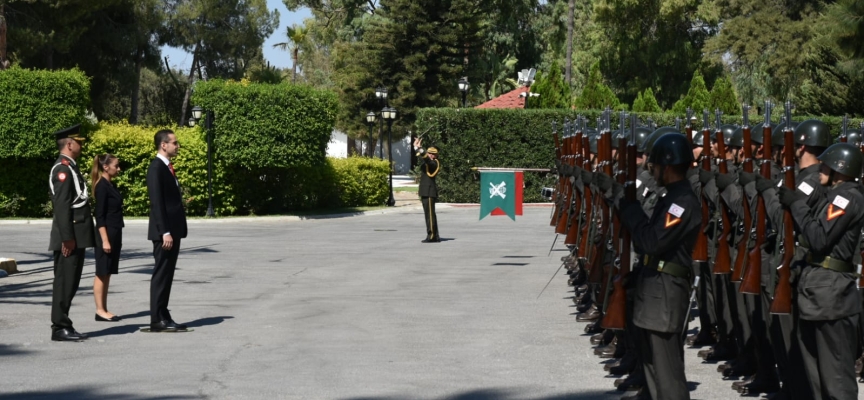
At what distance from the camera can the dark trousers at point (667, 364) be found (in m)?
6.43

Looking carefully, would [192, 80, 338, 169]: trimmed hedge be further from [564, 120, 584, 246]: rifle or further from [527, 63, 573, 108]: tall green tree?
[564, 120, 584, 246]: rifle

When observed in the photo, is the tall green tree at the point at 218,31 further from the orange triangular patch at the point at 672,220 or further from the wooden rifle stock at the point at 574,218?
the orange triangular patch at the point at 672,220

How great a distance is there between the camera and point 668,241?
20.4 ft

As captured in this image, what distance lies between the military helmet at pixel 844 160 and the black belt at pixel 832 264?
1.67ft

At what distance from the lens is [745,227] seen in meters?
7.96

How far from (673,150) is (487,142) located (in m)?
31.8

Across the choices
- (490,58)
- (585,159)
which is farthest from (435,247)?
(490,58)

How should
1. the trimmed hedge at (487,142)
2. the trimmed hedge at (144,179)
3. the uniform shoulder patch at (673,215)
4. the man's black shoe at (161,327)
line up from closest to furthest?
the uniform shoulder patch at (673,215) < the man's black shoe at (161,327) < the trimmed hedge at (144,179) < the trimmed hedge at (487,142)

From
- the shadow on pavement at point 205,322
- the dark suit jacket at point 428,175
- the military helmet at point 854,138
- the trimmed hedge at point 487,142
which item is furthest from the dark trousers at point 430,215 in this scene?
the trimmed hedge at point 487,142

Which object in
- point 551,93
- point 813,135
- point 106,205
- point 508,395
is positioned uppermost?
point 551,93

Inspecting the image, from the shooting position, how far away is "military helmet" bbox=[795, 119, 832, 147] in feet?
23.7

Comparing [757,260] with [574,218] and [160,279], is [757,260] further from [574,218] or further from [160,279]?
[160,279]

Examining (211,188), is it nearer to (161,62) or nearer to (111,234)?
(111,234)

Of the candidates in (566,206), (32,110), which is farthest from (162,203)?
(32,110)
